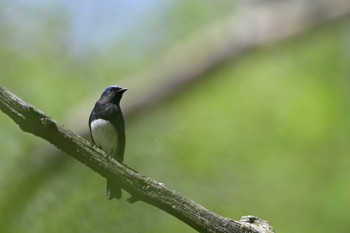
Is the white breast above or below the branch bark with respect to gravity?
above

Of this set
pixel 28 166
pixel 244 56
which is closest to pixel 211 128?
pixel 244 56

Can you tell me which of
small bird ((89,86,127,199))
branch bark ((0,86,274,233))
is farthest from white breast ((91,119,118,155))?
branch bark ((0,86,274,233))

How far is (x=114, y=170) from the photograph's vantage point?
3885mm

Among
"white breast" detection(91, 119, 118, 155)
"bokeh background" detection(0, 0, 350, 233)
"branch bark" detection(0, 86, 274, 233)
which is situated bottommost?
"branch bark" detection(0, 86, 274, 233)

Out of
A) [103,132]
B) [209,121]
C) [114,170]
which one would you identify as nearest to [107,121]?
[103,132]

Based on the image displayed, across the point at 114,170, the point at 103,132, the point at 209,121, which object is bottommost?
the point at 114,170

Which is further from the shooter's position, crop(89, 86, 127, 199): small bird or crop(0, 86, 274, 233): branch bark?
crop(89, 86, 127, 199): small bird

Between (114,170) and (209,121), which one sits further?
(209,121)

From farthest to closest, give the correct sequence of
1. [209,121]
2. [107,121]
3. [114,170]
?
[209,121]
[107,121]
[114,170]

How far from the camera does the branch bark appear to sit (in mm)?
3609

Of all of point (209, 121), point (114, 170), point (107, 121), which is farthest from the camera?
point (209, 121)

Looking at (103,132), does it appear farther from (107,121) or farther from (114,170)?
(114,170)

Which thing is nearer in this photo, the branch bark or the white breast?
the branch bark

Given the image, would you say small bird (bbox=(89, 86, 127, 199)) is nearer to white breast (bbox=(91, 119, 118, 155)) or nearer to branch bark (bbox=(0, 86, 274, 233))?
white breast (bbox=(91, 119, 118, 155))
